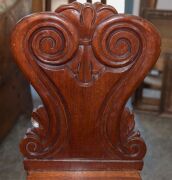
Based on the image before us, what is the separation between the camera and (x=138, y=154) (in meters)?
0.89

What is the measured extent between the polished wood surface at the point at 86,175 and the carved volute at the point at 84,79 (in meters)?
0.02

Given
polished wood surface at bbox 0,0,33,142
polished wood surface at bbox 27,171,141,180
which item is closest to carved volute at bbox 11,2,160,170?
polished wood surface at bbox 27,171,141,180

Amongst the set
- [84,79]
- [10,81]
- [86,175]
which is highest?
[84,79]

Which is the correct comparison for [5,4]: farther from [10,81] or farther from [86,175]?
[86,175]

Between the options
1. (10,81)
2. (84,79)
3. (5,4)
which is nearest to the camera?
(84,79)

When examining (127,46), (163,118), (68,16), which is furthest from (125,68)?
(163,118)

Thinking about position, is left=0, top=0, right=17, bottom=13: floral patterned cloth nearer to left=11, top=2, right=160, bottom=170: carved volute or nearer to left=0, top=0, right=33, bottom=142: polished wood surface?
left=0, top=0, right=33, bottom=142: polished wood surface

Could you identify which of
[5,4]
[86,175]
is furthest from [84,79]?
[5,4]

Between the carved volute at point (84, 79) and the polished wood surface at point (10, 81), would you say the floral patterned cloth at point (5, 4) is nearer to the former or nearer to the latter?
the polished wood surface at point (10, 81)

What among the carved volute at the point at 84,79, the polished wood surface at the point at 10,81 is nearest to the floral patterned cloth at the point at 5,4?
the polished wood surface at the point at 10,81

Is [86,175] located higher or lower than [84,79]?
lower

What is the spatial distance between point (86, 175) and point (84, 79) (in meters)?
0.26

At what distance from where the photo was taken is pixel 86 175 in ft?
2.95

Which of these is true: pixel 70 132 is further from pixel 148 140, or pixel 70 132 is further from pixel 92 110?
pixel 148 140
